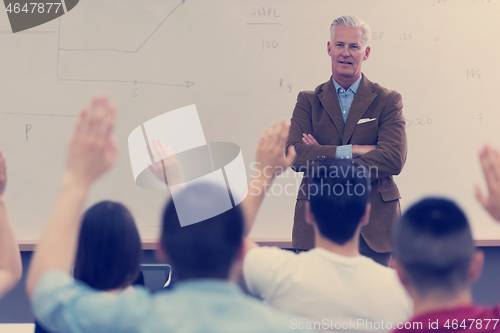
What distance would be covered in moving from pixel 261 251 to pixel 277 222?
1787 millimetres

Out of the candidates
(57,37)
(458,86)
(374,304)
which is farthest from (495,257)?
(57,37)

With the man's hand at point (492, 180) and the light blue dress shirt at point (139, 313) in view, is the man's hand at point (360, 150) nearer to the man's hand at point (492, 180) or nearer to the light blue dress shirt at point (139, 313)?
the man's hand at point (492, 180)

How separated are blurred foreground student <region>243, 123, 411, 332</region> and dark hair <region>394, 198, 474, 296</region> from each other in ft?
0.48

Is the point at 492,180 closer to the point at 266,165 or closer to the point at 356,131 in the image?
the point at 266,165

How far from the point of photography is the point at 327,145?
224 cm

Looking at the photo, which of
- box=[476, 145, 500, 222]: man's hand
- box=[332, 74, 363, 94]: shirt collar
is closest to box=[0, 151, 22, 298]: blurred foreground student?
box=[476, 145, 500, 222]: man's hand

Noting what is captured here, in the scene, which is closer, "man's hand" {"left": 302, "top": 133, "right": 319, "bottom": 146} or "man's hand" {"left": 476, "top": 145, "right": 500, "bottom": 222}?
"man's hand" {"left": 476, "top": 145, "right": 500, "bottom": 222}

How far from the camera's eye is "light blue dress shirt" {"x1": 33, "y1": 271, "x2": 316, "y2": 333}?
0.77m

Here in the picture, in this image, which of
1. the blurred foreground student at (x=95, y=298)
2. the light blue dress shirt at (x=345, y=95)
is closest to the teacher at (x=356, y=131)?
the light blue dress shirt at (x=345, y=95)

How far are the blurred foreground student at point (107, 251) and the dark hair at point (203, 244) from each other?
288mm

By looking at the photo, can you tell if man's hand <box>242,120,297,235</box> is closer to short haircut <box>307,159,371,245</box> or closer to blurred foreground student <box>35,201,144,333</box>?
short haircut <box>307,159,371,245</box>

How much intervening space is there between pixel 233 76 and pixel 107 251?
1.92 m

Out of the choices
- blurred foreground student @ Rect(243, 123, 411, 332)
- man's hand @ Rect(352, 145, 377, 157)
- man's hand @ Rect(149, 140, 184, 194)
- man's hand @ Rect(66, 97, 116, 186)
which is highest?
man's hand @ Rect(66, 97, 116, 186)

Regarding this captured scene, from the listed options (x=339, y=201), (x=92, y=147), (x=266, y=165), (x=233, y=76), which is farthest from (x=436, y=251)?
(x=233, y=76)
